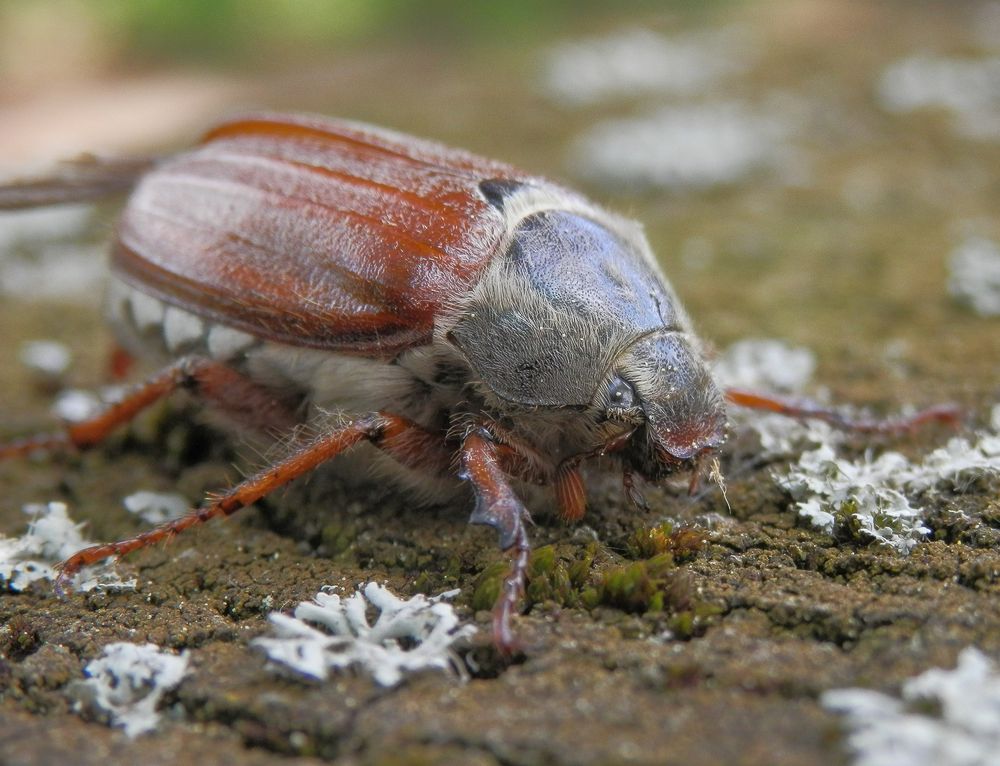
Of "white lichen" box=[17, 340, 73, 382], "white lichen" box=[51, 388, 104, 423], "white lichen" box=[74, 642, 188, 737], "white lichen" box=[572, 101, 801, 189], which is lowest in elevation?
"white lichen" box=[17, 340, 73, 382]

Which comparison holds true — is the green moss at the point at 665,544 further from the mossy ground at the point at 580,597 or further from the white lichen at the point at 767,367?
the white lichen at the point at 767,367

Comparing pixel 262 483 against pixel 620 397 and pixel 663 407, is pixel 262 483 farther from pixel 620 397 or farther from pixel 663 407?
pixel 663 407

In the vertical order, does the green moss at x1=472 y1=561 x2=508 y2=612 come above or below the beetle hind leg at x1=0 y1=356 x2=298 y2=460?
above

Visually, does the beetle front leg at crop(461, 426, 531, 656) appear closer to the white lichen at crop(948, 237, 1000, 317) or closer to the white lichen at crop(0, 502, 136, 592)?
the white lichen at crop(0, 502, 136, 592)

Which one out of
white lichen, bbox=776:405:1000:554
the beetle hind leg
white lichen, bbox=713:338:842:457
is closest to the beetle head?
white lichen, bbox=713:338:842:457

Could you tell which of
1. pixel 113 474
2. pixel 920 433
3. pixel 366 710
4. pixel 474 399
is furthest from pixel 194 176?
pixel 920 433

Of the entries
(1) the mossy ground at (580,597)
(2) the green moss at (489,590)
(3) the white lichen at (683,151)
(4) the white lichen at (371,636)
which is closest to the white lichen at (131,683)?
(1) the mossy ground at (580,597)
